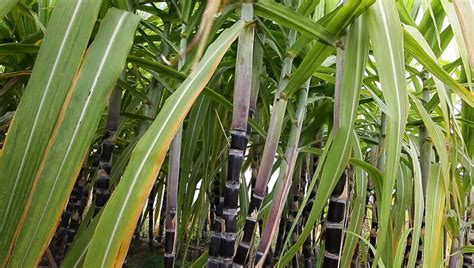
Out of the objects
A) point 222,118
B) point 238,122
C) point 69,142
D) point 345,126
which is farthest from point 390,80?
point 222,118

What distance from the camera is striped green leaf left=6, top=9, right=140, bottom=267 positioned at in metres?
0.31

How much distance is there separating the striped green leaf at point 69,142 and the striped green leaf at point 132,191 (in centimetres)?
4

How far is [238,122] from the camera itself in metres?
0.55

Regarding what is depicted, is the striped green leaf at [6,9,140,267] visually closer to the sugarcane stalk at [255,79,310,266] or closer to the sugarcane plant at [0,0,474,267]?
the sugarcane plant at [0,0,474,267]

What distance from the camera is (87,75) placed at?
0.36 m

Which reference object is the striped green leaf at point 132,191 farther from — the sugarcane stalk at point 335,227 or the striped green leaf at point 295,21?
the sugarcane stalk at point 335,227

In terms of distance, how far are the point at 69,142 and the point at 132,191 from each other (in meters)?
0.06

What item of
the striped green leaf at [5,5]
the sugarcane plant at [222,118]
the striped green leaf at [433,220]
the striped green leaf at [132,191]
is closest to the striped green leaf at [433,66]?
the sugarcane plant at [222,118]

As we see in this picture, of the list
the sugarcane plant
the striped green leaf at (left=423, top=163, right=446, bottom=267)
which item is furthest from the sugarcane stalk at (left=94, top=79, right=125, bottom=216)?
the striped green leaf at (left=423, top=163, right=446, bottom=267)

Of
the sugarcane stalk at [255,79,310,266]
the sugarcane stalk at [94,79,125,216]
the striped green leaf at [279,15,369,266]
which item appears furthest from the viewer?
the sugarcane stalk at [94,79,125,216]

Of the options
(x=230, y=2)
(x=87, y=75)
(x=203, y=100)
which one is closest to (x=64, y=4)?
(x=87, y=75)

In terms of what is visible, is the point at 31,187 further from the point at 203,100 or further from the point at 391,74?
the point at 203,100

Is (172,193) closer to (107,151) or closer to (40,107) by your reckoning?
(107,151)

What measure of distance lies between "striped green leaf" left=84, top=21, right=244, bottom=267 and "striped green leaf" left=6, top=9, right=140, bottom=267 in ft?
0.12
